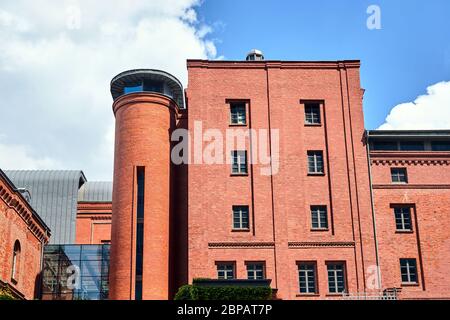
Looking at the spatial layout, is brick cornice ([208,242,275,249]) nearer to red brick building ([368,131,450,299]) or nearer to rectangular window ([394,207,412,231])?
red brick building ([368,131,450,299])

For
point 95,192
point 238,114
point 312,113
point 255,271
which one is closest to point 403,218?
point 312,113

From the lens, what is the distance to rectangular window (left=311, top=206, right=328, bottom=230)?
3656 cm

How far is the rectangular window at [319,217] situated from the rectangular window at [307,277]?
237cm

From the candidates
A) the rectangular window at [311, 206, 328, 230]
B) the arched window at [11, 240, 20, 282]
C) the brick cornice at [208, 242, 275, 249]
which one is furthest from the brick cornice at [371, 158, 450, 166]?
the arched window at [11, 240, 20, 282]

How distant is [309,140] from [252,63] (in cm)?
616

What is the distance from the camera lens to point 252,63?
38.9 metres

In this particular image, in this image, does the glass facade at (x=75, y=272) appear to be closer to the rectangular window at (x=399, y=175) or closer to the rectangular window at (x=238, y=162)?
the rectangular window at (x=238, y=162)

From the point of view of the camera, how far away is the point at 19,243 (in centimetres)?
3822

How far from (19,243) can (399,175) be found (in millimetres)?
24314

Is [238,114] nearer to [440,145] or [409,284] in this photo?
[440,145]

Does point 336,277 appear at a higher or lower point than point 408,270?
lower

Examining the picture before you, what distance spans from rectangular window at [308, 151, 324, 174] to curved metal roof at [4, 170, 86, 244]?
1008 inches

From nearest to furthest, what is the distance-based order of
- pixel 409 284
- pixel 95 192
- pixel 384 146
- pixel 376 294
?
pixel 376 294
pixel 409 284
pixel 384 146
pixel 95 192
